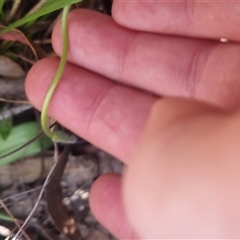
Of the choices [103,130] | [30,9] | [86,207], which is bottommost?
[86,207]

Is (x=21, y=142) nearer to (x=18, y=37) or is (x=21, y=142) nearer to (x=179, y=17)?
(x=18, y=37)

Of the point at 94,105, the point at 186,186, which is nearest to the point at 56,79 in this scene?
the point at 94,105

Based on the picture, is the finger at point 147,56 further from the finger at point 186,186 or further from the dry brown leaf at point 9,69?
the finger at point 186,186

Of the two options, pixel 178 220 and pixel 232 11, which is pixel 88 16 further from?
pixel 178 220

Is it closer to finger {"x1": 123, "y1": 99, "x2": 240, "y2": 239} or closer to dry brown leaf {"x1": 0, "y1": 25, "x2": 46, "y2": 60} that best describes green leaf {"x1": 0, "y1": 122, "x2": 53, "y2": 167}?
dry brown leaf {"x1": 0, "y1": 25, "x2": 46, "y2": 60}

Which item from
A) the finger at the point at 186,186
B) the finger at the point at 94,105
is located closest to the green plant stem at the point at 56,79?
the finger at the point at 94,105

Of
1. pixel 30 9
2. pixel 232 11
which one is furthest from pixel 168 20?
pixel 30 9
